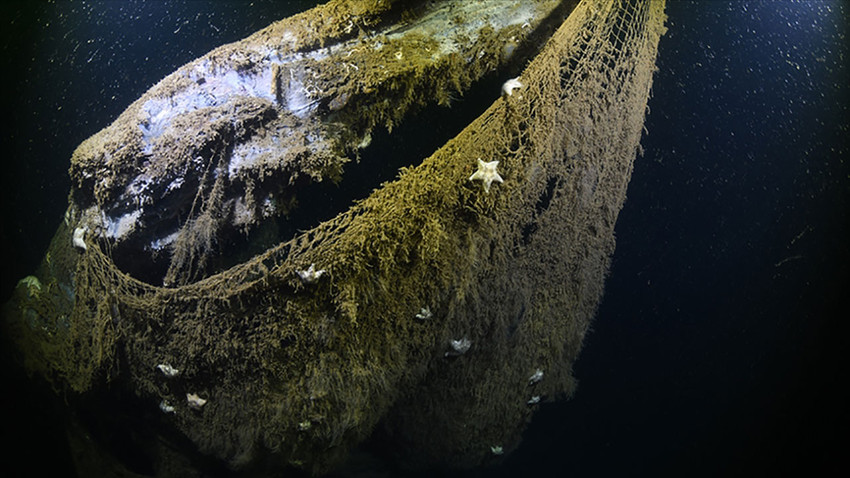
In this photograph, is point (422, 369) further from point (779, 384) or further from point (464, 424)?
point (779, 384)

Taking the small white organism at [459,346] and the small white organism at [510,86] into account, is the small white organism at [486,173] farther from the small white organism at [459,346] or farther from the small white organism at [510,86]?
the small white organism at [459,346]

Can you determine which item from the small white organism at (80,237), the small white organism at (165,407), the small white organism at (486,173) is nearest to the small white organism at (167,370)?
the small white organism at (165,407)

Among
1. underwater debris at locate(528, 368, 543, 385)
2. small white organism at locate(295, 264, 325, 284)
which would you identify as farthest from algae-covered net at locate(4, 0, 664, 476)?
underwater debris at locate(528, 368, 543, 385)

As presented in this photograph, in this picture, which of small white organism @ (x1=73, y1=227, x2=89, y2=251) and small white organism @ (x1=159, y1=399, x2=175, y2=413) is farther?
small white organism @ (x1=159, y1=399, x2=175, y2=413)

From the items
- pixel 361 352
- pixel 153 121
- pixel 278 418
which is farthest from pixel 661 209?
pixel 153 121

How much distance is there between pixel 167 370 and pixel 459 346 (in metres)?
0.79

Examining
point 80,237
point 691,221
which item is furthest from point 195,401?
point 691,221

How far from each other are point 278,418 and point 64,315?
2.08 feet

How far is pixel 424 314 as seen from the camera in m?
1.18

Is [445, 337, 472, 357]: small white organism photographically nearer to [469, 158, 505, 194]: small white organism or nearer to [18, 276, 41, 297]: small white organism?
[469, 158, 505, 194]: small white organism

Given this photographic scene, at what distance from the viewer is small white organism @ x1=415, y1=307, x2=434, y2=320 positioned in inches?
46.1

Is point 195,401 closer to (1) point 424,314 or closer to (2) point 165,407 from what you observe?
(2) point 165,407

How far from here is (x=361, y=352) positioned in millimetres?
1175

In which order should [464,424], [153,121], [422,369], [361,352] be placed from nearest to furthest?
1. [153,121]
2. [361,352]
3. [422,369]
4. [464,424]
